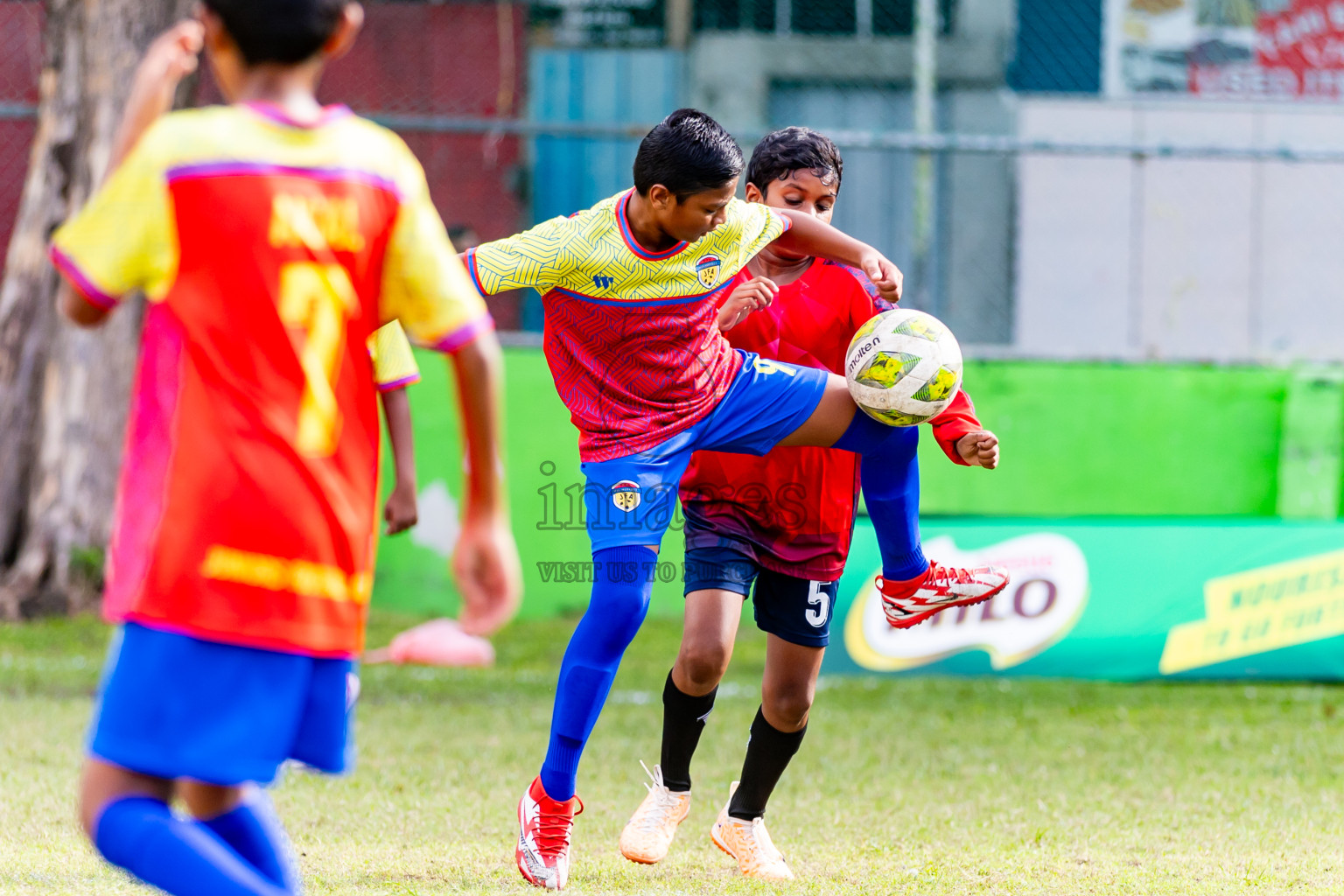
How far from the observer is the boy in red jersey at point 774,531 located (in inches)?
153

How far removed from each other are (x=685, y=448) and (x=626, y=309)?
1.24ft

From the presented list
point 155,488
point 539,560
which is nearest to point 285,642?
point 155,488

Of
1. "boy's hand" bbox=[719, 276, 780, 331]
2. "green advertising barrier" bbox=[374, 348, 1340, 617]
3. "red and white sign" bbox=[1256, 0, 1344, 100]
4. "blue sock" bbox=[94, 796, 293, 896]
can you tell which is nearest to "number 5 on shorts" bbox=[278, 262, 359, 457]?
"blue sock" bbox=[94, 796, 293, 896]

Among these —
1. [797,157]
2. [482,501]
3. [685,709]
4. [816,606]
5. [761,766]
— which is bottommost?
[761,766]

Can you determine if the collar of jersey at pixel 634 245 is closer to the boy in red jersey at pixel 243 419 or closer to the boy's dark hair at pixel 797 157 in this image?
the boy's dark hair at pixel 797 157

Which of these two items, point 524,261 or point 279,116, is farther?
point 524,261

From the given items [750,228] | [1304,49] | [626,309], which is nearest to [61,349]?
[626,309]

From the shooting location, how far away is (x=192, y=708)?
2072mm

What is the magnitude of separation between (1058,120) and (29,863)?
9.17m

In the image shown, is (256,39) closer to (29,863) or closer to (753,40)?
(29,863)

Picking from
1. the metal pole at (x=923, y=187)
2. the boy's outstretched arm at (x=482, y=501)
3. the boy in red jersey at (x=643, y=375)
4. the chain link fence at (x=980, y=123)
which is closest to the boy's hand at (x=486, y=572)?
the boy's outstretched arm at (x=482, y=501)

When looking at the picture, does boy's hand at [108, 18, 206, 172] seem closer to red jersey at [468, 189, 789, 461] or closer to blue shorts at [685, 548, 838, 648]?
red jersey at [468, 189, 789, 461]

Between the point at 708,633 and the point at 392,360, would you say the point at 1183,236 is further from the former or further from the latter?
the point at 392,360

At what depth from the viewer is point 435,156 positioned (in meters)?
11.3
